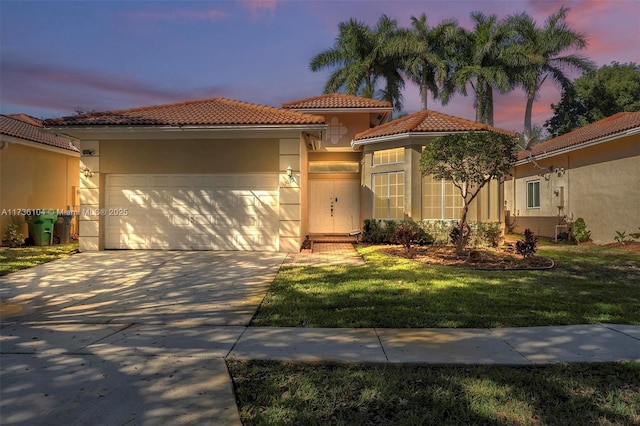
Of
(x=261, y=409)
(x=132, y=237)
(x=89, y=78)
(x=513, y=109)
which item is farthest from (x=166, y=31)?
(x=513, y=109)

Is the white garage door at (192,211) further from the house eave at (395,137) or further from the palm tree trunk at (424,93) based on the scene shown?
the palm tree trunk at (424,93)

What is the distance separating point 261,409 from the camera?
2.92 meters

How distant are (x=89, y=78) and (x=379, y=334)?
65.7ft

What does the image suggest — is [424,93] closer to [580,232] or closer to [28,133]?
[580,232]

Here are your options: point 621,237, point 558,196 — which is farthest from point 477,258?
point 558,196

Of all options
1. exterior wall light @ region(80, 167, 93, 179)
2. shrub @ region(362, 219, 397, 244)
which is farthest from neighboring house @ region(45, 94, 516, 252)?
shrub @ region(362, 219, 397, 244)

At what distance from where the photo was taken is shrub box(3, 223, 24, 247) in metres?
13.1

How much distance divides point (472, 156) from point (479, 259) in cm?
270

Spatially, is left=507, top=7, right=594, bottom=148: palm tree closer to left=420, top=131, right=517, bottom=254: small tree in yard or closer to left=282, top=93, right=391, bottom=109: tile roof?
left=282, top=93, right=391, bottom=109: tile roof

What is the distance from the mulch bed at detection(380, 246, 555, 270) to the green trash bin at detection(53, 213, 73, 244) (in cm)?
1214

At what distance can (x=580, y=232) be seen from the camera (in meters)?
15.1

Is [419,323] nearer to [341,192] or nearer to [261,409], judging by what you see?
[261,409]

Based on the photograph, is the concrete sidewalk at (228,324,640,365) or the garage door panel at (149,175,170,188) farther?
the garage door panel at (149,175,170,188)

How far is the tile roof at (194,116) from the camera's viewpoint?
11477 millimetres
